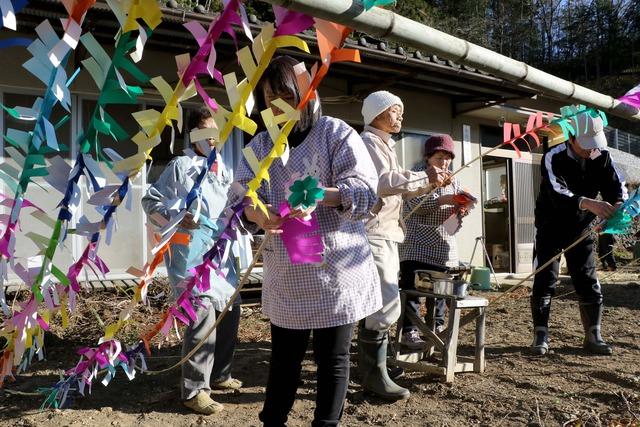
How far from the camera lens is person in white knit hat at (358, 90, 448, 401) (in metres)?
2.87

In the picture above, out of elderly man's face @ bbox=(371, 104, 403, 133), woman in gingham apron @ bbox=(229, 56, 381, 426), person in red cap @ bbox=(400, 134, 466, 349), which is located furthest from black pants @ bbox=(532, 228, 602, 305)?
woman in gingham apron @ bbox=(229, 56, 381, 426)

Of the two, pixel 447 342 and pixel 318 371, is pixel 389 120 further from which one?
pixel 318 371

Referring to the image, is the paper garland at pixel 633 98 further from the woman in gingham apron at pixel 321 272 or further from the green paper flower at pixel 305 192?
the green paper flower at pixel 305 192

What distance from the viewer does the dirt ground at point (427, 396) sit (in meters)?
2.70

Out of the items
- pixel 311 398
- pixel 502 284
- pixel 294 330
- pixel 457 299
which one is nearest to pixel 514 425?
pixel 457 299

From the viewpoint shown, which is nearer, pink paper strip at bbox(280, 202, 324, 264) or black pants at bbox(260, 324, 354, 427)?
pink paper strip at bbox(280, 202, 324, 264)

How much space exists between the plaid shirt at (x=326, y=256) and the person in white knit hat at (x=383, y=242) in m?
0.86

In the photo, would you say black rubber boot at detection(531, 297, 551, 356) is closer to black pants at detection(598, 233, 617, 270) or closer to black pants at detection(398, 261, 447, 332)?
black pants at detection(398, 261, 447, 332)

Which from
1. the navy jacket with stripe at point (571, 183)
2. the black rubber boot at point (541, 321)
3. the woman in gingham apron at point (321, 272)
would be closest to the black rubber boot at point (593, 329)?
the black rubber boot at point (541, 321)

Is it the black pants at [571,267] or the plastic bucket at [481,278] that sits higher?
the black pants at [571,267]

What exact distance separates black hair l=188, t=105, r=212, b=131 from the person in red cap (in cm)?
149

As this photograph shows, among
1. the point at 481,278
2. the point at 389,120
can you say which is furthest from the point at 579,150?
the point at 481,278

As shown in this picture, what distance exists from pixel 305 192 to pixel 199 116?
1415 millimetres

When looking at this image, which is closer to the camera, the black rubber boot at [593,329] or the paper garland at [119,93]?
the paper garland at [119,93]
